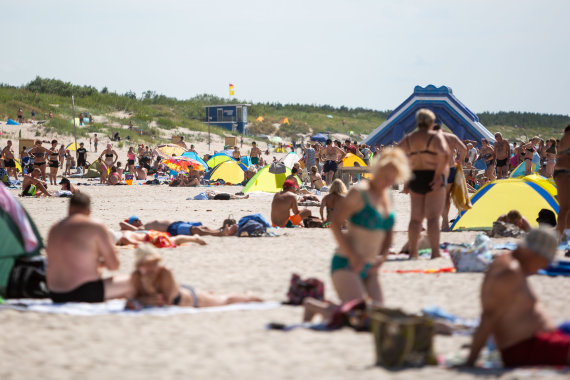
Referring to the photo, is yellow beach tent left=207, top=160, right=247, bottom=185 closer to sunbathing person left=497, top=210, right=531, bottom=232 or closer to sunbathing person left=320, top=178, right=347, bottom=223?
sunbathing person left=320, top=178, right=347, bottom=223

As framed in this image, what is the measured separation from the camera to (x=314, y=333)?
4336 millimetres

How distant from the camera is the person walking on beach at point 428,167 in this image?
22.8ft

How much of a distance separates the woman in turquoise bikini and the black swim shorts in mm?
1648

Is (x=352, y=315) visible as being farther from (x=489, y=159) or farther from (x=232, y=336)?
(x=489, y=159)

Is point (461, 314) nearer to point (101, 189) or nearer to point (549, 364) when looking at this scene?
point (549, 364)

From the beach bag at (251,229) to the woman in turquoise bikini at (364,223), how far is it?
4.67 meters

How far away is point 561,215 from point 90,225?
5.26 meters

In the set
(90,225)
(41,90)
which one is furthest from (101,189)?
(41,90)

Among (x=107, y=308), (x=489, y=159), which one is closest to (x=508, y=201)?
(x=107, y=308)

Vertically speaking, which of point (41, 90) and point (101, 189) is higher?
point (41, 90)

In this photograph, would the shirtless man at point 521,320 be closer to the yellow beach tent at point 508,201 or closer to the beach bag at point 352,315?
the beach bag at point 352,315

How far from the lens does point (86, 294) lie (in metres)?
5.07

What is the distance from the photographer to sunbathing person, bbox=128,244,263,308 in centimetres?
498

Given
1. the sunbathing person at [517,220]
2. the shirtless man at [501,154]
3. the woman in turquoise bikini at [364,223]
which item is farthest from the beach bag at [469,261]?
the shirtless man at [501,154]
